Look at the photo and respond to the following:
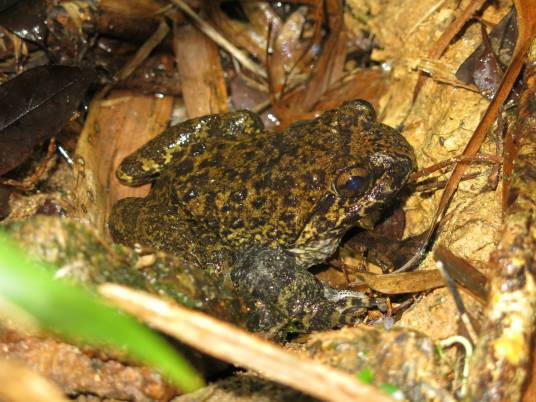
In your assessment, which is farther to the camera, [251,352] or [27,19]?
[27,19]

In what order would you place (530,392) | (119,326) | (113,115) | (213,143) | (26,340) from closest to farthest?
(119,326) → (530,392) → (26,340) → (213,143) → (113,115)

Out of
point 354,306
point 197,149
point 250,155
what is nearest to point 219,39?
point 197,149

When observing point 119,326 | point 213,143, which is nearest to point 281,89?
point 213,143

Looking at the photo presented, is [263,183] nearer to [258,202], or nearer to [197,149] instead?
[258,202]

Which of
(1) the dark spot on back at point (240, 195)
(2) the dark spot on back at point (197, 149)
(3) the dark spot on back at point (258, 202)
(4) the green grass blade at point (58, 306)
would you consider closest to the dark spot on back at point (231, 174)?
(1) the dark spot on back at point (240, 195)

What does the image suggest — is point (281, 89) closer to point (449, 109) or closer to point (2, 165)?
point (449, 109)

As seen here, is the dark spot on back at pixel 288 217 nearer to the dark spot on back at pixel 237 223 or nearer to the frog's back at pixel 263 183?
the frog's back at pixel 263 183
